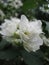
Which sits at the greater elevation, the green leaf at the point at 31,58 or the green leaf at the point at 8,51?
the green leaf at the point at 8,51

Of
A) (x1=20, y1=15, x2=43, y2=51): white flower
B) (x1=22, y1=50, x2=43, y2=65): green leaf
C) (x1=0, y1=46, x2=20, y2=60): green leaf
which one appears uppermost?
(x1=20, y1=15, x2=43, y2=51): white flower

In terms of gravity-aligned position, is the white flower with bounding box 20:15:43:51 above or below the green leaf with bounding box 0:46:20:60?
above

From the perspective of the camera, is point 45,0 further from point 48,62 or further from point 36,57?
point 36,57

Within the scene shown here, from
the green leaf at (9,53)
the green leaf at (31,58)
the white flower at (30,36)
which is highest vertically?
the white flower at (30,36)

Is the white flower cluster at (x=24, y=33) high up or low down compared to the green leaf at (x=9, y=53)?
up

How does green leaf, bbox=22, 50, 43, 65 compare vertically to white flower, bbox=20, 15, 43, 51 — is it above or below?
below
